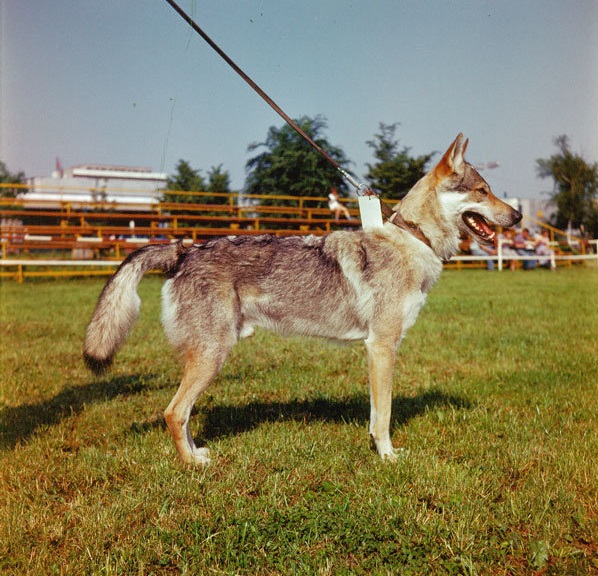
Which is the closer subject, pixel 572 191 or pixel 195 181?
pixel 195 181

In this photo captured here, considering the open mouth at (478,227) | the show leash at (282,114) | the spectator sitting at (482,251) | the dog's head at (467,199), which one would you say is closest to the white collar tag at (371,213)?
the show leash at (282,114)

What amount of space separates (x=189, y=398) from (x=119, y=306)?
2.85 feet

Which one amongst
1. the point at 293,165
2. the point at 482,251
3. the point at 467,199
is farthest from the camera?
the point at 482,251

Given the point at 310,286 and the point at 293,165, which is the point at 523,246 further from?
the point at 310,286

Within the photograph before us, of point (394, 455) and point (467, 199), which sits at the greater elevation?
Answer: point (467, 199)

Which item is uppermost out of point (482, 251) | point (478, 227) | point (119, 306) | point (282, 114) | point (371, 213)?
point (282, 114)

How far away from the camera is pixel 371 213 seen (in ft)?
14.6

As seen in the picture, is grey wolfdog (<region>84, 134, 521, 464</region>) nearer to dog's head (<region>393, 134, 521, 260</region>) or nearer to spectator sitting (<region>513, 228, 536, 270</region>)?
dog's head (<region>393, 134, 521, 260</region>)

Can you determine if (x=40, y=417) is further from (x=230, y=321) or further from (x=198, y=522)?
(x=198, y=522)

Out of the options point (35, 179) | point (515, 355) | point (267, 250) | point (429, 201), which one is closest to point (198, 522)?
point (267, 250)

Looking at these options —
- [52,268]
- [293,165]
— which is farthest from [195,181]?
[52,268]

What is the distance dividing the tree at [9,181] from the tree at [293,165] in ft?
35.3

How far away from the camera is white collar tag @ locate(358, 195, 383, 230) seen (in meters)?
4.43

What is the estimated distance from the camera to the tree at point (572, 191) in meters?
31.4
